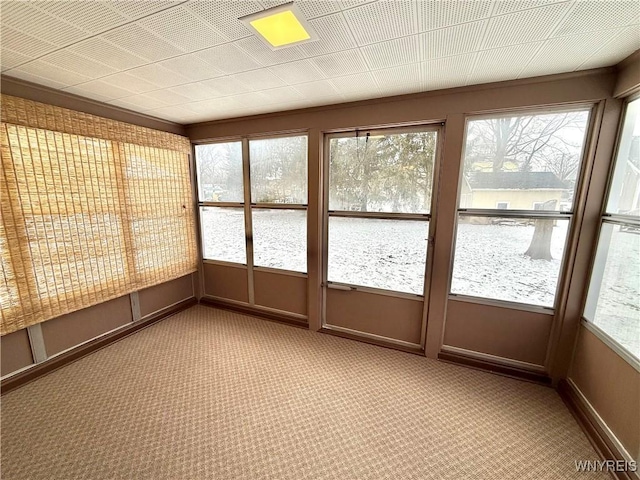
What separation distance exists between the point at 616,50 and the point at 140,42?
285cm

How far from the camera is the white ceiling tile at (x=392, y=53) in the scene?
4.92 feet

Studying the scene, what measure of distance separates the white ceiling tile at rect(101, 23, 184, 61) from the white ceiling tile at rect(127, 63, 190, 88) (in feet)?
0.51

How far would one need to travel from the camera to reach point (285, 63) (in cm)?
174

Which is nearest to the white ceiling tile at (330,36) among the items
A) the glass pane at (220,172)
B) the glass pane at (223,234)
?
the glass pane at (220,172)

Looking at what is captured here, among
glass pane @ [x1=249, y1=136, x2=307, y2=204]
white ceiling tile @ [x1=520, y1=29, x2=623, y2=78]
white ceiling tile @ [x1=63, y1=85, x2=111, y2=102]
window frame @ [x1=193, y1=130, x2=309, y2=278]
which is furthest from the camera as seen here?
window frame @ [x1=193, y1=130, x2=309, y2=278]

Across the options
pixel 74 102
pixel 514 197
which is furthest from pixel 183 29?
pixel 514 197

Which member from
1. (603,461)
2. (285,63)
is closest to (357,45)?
(285,63)

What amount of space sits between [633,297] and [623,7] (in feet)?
5.16

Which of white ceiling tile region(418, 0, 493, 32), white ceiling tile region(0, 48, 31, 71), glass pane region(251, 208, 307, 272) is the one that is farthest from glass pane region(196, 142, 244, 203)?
white ceiling tile region(418, 0, 493, 32)

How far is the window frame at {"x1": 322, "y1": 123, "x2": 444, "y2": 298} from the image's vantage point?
7.75 feet

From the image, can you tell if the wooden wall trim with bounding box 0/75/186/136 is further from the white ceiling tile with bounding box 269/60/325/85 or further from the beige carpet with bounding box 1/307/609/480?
the beige carpet with bounding box 1/307/609/480

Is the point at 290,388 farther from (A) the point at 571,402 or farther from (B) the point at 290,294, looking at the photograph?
(A) the point at 571,402

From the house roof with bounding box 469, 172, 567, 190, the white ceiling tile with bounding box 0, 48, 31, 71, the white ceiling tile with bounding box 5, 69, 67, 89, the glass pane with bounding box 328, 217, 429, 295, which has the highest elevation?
the white ceiling tile with bounding box 5, 69, 67, 89

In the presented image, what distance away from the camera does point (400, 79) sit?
199 centimetres
